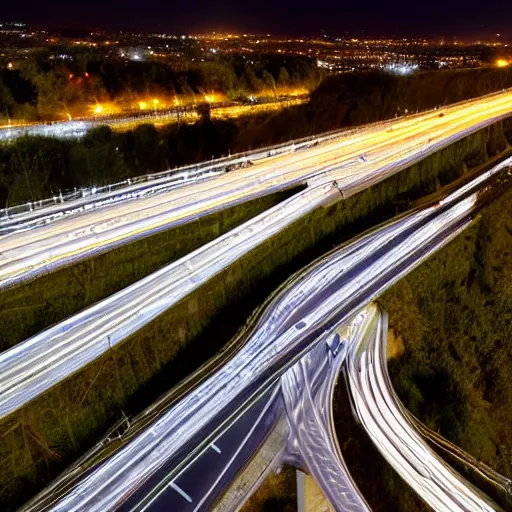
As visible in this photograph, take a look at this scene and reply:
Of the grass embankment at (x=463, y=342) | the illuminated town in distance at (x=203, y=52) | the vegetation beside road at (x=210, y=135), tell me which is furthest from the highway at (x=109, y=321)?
the illuminated town in distance at (x=203, y=52)

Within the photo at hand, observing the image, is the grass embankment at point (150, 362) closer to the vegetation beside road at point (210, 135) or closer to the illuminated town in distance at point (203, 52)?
the vegetation beside road at point (210, 135)

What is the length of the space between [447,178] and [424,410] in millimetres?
11256

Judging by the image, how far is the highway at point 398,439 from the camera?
9.84 metres

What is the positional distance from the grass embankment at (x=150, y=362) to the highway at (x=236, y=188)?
1.77m

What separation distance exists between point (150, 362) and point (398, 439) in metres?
4.92

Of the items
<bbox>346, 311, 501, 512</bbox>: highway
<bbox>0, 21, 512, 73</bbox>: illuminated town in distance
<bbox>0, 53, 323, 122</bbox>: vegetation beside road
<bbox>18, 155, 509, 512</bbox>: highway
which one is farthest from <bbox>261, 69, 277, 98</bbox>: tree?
<bbox>346, 311, 501, 512</bbox>: highway

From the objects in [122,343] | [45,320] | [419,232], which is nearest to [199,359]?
[122,343]

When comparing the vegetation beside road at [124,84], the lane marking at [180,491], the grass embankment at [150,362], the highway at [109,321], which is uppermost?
the vegetation beside road at [124,84]

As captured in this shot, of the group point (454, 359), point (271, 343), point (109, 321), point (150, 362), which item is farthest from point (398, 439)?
point (109, 321)

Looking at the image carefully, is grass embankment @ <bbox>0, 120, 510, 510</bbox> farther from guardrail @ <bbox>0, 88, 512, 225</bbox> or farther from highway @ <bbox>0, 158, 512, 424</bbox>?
guardrail @ <bbox>0, 88, 512, 225</bbox>

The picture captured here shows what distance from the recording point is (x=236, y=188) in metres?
16.5

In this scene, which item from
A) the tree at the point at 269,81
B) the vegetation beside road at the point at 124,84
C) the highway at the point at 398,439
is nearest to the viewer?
the highway at the point at 398,439

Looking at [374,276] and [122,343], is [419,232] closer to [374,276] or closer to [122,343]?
[374,276]

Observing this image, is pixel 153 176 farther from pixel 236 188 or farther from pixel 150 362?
pixel 150 362
